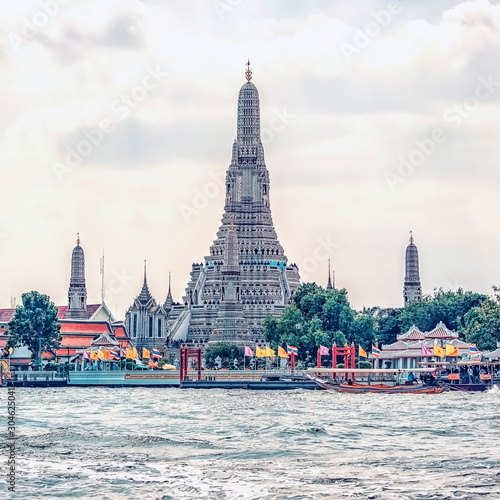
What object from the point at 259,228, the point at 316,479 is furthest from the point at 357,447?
the point at 259,228

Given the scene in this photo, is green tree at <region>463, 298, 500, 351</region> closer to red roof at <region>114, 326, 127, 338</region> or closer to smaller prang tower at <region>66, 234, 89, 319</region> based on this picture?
red roof at <region>114, 326, 127, 338</region>

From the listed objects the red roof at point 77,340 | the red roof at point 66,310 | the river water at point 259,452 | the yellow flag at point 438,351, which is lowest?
the river water at point 259,452

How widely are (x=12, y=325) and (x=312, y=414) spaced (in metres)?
68.7

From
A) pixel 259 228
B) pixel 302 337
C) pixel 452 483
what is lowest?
pixel 452 483

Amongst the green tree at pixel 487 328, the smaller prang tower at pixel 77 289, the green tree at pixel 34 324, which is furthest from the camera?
the smaller prang tower at pixel 77 289

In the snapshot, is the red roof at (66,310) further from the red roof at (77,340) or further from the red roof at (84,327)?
the red roof at (77,340)

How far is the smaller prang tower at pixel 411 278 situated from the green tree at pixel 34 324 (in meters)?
42.5

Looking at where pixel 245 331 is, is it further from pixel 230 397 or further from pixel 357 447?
pixel 357 447

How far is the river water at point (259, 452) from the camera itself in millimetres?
39438

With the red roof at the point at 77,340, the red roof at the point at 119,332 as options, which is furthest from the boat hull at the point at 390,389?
the red roof at the point at 119,332

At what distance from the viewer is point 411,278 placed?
6280 inches

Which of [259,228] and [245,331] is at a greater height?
[259,228]

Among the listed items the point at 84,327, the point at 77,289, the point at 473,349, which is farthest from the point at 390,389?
the point at 77,289

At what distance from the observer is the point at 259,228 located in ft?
520
